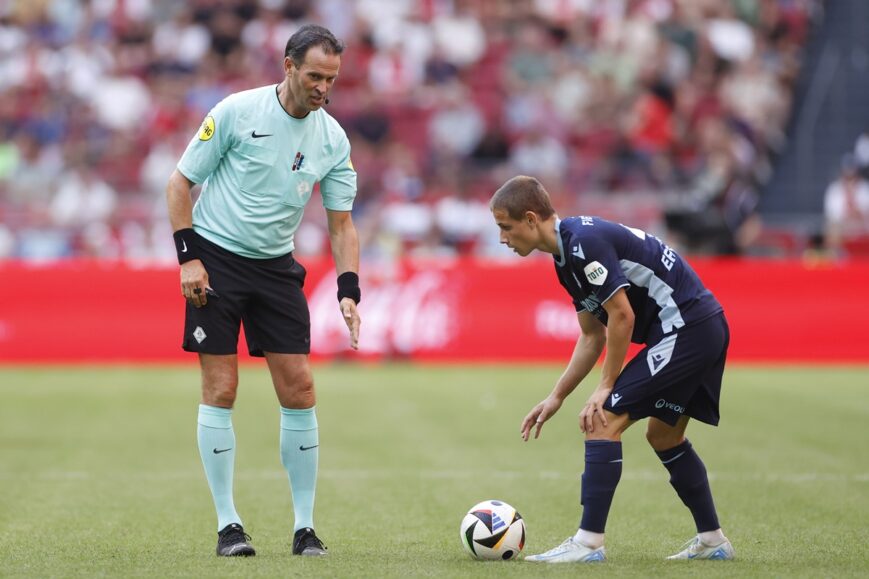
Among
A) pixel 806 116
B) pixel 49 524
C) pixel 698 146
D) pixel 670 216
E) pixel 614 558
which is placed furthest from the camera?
pixel 806 116

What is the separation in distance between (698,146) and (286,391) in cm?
1617

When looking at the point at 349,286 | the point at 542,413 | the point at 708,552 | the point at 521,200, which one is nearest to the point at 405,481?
the point at 349,286

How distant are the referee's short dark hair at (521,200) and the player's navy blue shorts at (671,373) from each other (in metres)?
0.85

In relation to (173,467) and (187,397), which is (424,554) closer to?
(173,467)

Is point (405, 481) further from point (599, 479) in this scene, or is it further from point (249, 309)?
point (599, 479)

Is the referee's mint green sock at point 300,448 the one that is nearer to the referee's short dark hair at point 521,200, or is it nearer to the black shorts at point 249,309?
the black shorts at point 249,309

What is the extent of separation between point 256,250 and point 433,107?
16187 mm

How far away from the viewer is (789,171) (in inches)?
906

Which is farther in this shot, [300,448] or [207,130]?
[300,448]

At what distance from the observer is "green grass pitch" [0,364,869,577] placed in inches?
255

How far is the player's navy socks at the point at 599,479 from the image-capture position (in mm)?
6301

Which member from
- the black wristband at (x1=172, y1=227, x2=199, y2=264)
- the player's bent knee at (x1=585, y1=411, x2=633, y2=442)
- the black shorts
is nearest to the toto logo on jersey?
the player's bent knee at (x1=585, y1=411, x2=633, y2=442)

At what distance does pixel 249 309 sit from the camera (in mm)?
6914

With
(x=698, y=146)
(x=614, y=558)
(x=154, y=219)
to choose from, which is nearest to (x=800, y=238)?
(x=698, y=146)
